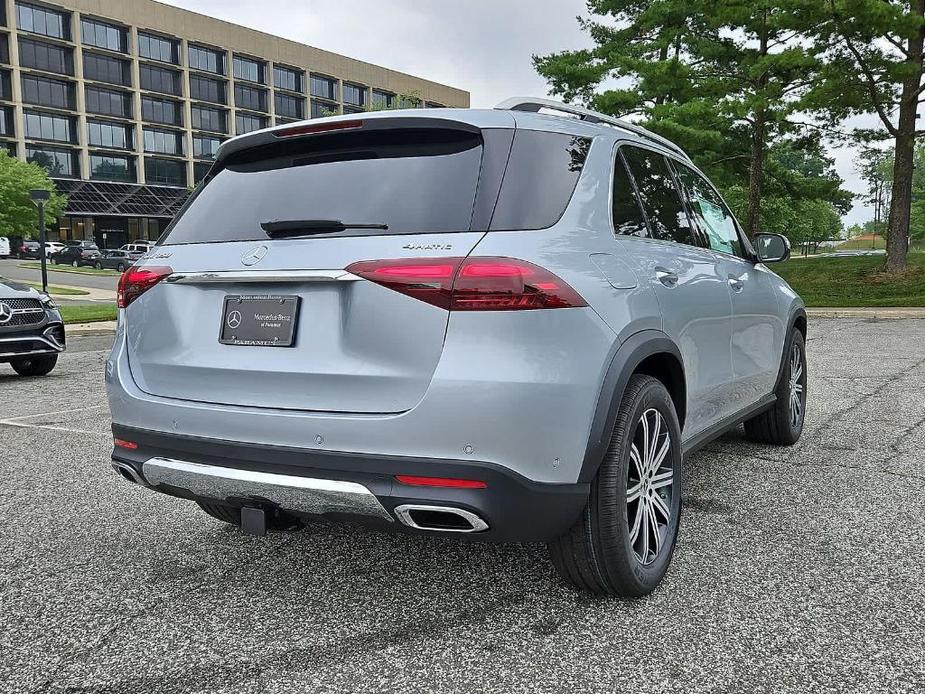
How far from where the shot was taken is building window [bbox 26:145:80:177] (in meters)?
65.3

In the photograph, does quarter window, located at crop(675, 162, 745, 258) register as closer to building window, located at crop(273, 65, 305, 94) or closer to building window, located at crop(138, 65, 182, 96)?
building window, located at crop(138, 65, 182, 96)

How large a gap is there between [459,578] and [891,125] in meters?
23.4

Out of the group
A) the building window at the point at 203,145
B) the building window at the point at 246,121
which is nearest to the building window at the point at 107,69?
the building window at the point at 203,145

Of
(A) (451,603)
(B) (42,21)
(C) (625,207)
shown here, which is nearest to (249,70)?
(B) (42,21)

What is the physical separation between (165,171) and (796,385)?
75.8 metres

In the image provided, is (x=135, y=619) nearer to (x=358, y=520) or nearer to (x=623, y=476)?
(x=358, y=520)

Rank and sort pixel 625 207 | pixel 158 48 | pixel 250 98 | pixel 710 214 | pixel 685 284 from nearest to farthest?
1. pixel 625 207
2. pixel 685 284
3. pixel 710 214
4. pixel 158 48
5. pixel 250 98

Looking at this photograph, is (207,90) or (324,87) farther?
(324,87)

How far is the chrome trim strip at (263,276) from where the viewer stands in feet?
8.77

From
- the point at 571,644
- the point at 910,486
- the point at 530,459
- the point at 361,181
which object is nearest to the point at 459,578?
the point at 571,644

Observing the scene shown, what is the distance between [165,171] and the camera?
7431 cm

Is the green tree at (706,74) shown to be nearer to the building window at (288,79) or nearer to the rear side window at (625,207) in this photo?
the rear side window at (625,207)

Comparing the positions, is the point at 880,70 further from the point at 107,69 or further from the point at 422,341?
the point at 107,69

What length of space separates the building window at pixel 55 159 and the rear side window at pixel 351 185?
69.5 m
